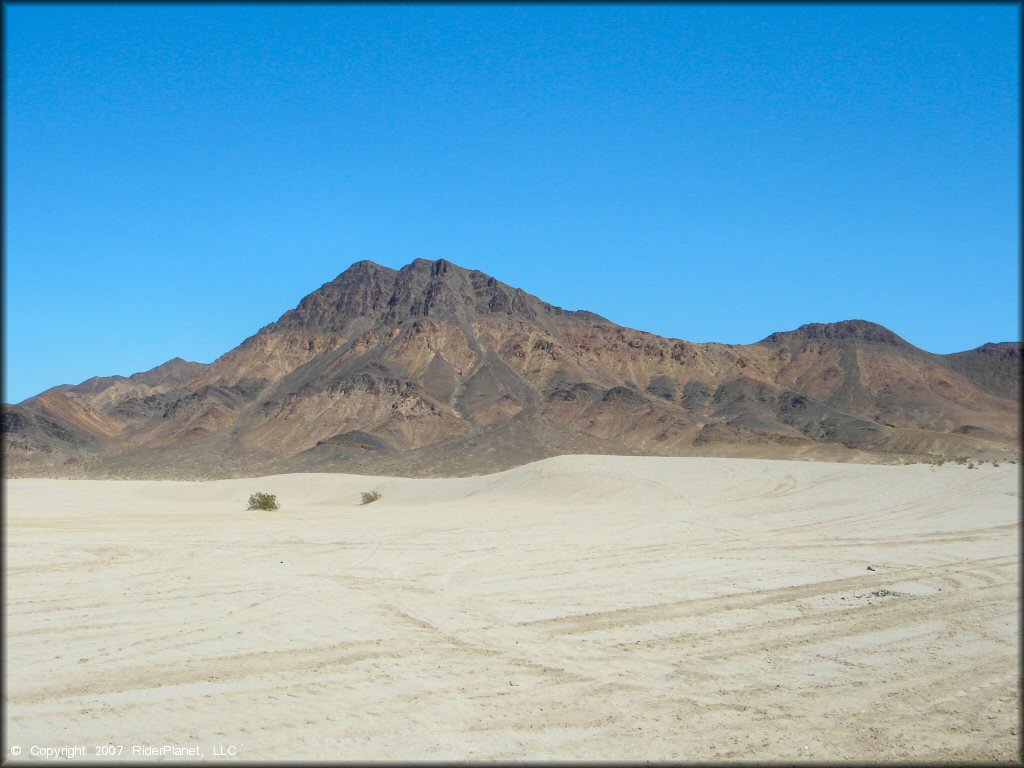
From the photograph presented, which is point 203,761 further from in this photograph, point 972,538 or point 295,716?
point 972,538

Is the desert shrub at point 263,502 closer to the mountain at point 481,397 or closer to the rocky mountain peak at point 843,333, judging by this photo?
the mountain at point 481,397

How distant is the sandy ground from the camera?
8.15m

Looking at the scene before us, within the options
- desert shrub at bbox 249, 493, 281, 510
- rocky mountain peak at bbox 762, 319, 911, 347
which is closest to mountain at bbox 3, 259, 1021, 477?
rocky mountain peak at bbox 762, 319, 911, 347

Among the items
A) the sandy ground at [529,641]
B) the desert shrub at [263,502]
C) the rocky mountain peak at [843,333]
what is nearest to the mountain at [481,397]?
the rocky mountain peak at [843,333]

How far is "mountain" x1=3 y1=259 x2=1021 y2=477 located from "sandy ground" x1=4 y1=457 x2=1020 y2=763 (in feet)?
212

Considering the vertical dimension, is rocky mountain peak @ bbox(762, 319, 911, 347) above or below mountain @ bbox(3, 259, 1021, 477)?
above

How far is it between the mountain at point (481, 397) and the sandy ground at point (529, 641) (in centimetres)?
6473

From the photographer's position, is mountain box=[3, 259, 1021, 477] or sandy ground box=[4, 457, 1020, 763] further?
mountain box=[3, 259, 1021, 477]

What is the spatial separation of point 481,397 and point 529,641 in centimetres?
11184

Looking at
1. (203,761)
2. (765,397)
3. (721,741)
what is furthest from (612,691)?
(765,397)

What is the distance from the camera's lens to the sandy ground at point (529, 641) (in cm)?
815

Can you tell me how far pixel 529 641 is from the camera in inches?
464

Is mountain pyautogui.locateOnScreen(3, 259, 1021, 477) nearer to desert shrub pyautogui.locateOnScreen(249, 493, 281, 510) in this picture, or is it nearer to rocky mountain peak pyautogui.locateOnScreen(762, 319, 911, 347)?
rocky mountain peak pyautogui.locateOnScreen(762, 319, 911, 347)

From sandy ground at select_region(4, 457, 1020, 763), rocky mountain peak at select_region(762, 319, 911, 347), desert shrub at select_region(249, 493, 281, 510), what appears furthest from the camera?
rocky mountain peak at select_region(762, 319, 911, 347)
